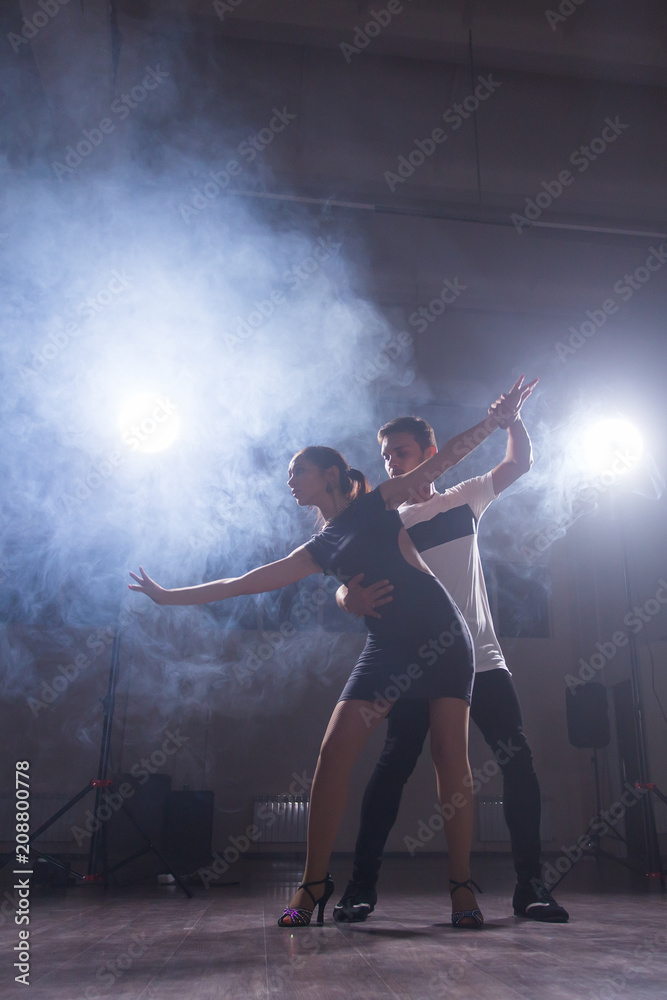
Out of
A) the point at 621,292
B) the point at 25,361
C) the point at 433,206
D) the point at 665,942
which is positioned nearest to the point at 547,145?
the point at 433,206

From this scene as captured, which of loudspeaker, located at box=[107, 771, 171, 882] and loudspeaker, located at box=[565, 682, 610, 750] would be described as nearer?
loudspeaker, located at box=[107, 771, 171, 882]

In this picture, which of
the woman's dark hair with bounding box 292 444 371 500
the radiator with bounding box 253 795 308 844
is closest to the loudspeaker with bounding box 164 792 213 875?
the radiator with bounding box 253 795 308 844

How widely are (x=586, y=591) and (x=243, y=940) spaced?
236 inches

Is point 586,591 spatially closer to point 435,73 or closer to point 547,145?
point 547,145

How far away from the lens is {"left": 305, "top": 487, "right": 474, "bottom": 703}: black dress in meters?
1.84

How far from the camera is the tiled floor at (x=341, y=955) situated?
111cm

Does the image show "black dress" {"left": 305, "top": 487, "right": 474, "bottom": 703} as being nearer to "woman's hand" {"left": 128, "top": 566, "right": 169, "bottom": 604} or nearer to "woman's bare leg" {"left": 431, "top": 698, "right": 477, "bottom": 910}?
"woman's bare leg" {"left": 431, "top": 698, "right": 477, "bottom": 910}

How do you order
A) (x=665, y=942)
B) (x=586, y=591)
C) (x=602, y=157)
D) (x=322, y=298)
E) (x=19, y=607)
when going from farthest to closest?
(x=586, y=591) < (x=19, y=607) < (x=322, y=298) < (x=602, y=157) < (x=665, y=942)

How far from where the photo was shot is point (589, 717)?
17.5 ft

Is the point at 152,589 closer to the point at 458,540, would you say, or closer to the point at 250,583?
the point at 250,583

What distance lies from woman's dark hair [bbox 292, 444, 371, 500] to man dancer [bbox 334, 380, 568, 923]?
23 cm

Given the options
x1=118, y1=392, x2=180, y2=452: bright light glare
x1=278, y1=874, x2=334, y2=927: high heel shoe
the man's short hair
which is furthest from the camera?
x1=118, y1=392, x2=180, y2=452: bright light glare

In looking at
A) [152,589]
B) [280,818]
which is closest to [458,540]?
[152,589]

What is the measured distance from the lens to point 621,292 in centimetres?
535
